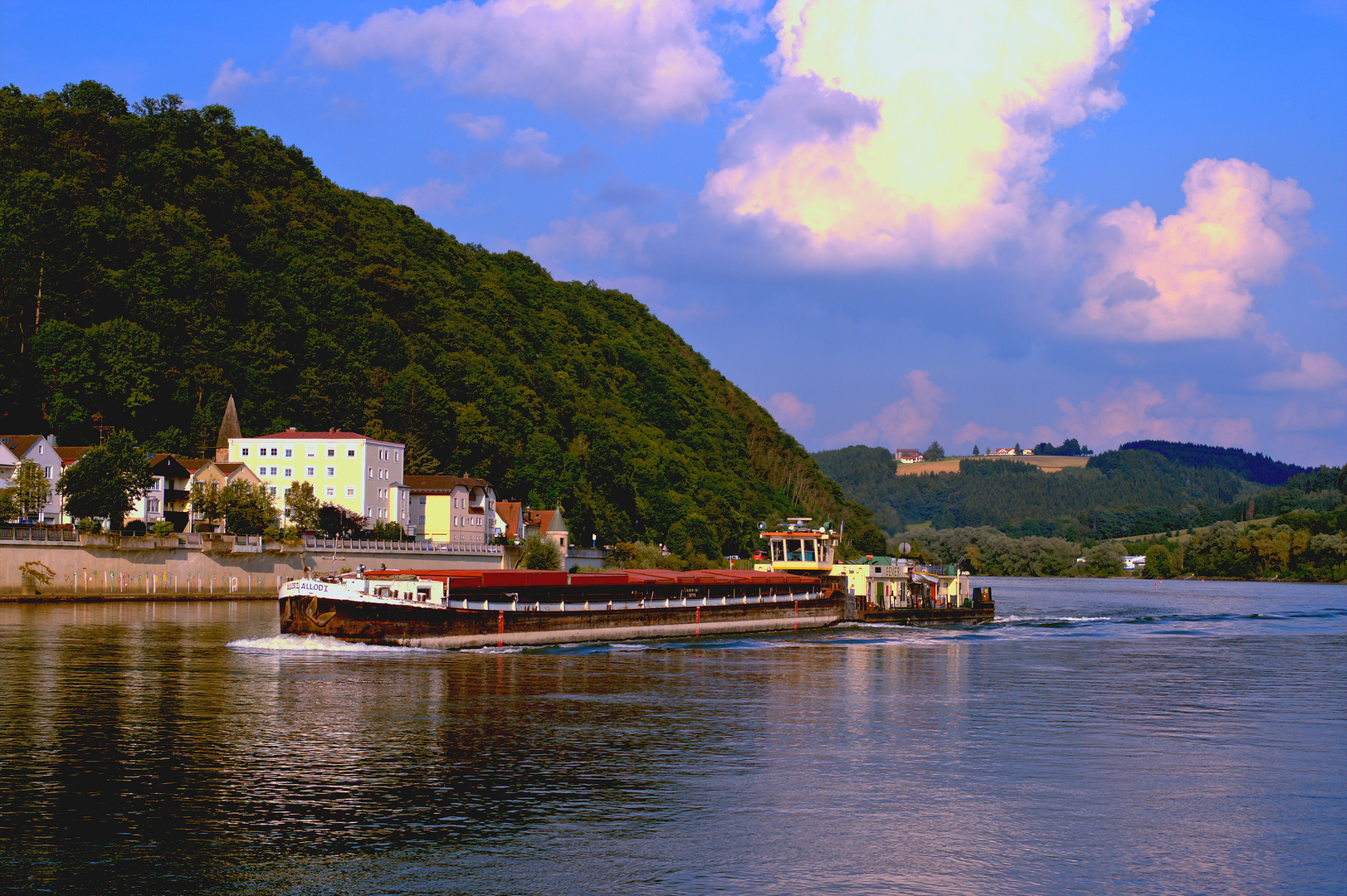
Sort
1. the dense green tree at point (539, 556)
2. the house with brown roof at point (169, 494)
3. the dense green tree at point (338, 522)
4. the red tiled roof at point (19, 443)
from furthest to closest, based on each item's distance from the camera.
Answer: the dense green tree at point (539, 556) < the dense green tree at point (338, 522) < the house with brown roof at point (169, 494) < the red tiled roof at point (19, 443)

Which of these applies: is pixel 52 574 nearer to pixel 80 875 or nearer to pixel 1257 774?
→ pixel 80 875

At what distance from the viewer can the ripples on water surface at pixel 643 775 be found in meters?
23.3

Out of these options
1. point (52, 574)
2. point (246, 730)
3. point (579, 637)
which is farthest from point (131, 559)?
point (246, 730)

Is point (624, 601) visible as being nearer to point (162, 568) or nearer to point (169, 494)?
point (162, 568)

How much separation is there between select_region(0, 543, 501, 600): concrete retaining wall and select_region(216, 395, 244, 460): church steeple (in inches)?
1294

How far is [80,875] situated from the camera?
2203cm

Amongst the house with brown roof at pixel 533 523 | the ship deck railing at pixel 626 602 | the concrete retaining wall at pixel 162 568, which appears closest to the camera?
the ship deck railing at pixel 626 602

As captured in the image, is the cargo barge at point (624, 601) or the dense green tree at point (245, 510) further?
the dense green tree at point (245, 510)

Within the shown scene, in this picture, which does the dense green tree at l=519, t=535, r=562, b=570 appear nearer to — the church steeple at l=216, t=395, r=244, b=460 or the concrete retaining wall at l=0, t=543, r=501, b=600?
the concrete retaining wall at l=0, t=543, r=501, b=600

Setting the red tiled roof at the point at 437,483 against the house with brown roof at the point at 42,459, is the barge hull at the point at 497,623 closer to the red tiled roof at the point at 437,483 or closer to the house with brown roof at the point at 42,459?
the house with brown roof at the point at 42,459

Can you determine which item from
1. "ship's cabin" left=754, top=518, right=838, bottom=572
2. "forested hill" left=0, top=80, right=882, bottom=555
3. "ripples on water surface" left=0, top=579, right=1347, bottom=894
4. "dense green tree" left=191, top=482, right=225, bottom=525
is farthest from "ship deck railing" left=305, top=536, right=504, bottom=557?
"ripples on water surface" left=0, top=579, right=1347, bottom=894

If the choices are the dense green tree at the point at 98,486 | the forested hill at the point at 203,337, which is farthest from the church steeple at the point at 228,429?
the dense green tree at the point at 98,486

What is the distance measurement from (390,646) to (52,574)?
4670 cm

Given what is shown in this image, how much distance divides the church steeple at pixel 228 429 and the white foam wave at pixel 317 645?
9014cm
